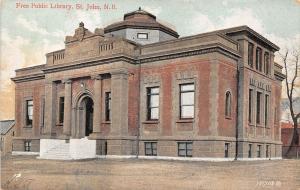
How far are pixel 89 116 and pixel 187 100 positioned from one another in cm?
537

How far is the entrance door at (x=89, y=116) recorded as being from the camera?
69.7ft

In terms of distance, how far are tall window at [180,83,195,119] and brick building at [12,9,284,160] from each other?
0.04 m

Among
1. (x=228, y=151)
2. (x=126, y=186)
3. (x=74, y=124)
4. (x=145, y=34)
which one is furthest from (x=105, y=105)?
(x=126, y=186)

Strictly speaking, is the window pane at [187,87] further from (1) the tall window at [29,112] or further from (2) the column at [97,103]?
(1) the tall window at [29,112]

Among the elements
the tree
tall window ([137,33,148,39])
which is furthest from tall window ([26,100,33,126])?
the tree

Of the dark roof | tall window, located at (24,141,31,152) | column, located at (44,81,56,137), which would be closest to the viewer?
the dark roof

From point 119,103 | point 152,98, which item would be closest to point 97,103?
point 119,103

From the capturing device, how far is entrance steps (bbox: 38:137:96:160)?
60.3ft

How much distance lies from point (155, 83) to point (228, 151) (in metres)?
4.33

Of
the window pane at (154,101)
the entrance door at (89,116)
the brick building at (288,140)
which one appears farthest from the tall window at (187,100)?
the entrance door at (89,116)

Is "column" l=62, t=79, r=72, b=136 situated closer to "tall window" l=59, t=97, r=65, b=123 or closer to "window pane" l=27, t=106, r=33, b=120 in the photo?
"tall window" l=59, t=97, r=65, b=123

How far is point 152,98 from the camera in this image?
776 inches

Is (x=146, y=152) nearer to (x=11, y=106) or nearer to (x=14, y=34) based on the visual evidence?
(x=11, y=106)

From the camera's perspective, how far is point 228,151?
58.5ft
